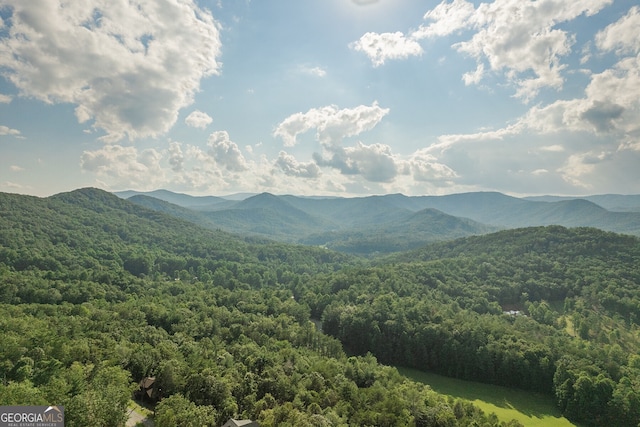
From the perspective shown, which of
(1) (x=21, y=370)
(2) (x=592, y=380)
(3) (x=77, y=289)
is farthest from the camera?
(3) (x=77, y=289)

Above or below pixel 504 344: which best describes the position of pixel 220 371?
above

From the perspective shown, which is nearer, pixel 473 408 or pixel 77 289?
pixel 473 408

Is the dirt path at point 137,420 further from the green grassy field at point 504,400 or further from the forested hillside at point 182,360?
the green grassy field at point 504,400

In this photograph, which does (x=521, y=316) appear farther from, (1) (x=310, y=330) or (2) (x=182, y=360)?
(2) (x=182, y=360)

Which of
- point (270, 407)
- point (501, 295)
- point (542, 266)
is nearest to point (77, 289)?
point (270, 407)

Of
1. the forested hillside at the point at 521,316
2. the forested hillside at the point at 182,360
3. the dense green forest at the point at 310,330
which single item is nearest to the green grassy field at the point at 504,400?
the forested hillside at the point at 521,316

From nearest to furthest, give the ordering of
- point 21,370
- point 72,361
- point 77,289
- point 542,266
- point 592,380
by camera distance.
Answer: point 21,370, point 72,361, point 592,380, point 77,289, point 542,266

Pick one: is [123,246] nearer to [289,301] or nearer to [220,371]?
[289,301]

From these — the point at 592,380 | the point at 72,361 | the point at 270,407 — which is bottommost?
the point at 592,380
